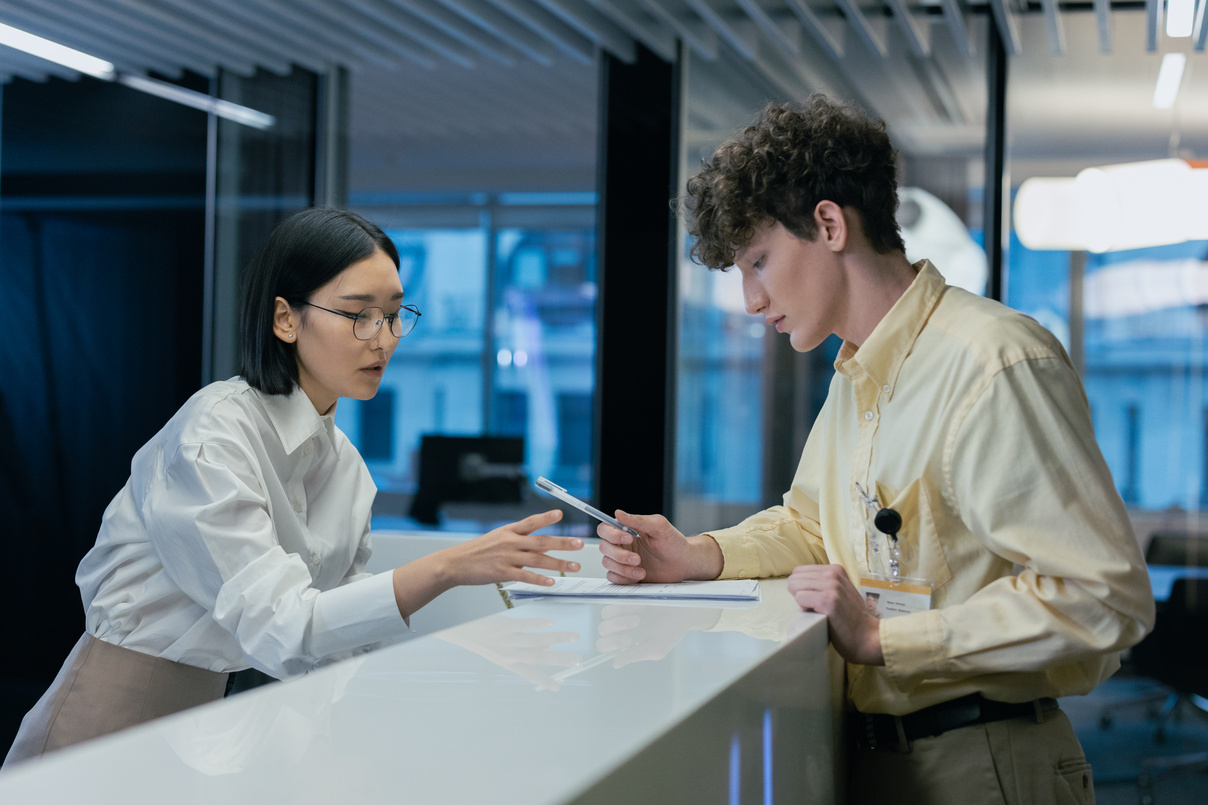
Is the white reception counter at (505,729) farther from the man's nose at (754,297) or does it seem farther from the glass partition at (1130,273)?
the glass partition at (1130,273)

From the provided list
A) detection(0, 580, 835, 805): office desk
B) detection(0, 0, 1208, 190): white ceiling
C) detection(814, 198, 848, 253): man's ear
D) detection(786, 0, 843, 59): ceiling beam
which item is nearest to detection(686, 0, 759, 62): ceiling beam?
detection(0, 0, 1208, 190): white ceiling

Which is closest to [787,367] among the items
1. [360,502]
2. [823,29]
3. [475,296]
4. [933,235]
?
[933,235]

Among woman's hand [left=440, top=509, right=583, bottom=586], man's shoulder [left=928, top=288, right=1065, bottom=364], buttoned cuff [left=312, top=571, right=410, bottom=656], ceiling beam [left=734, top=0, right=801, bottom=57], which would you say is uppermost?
ceiling beam [left=734, top=0, right=801, bottom=57]

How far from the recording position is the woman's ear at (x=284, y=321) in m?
2.11

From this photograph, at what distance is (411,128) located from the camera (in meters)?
7.21

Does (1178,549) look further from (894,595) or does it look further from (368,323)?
(368,323)

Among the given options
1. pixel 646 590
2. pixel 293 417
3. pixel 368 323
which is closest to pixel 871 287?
pixel 646 590

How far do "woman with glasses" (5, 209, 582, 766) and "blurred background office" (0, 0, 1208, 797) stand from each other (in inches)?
95.6

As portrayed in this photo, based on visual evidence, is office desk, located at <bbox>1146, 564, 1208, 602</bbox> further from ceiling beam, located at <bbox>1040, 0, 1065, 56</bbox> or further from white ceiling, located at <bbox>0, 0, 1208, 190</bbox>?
ceiling beam, located at <bbox>1040, 0, 1065, 56</bbox>

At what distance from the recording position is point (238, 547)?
5.72 feet

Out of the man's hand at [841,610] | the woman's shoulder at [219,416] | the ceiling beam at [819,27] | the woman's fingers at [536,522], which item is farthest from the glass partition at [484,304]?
the man's hand at [841,610]

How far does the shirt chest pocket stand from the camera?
5.07 ft

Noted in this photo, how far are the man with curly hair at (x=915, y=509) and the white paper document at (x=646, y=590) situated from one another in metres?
0.06

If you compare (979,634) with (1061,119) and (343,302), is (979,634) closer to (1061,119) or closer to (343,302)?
(343,302)
